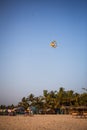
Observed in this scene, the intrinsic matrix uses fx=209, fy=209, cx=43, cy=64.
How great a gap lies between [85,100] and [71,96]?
440 centimetres

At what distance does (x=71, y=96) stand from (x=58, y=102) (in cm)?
387

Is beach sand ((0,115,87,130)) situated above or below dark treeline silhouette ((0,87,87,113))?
below

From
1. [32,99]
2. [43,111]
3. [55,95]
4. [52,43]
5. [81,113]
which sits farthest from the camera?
[32,99]

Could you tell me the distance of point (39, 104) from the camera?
51.5 m

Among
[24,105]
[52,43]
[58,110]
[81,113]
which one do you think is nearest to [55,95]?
[58,110]

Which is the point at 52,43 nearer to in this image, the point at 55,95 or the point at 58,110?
the point at 58,110

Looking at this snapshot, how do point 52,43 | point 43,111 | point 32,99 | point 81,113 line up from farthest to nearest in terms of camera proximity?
point 32,99 → point 43,111 → point 81,113 → point 52,43

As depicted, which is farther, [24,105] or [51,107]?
[24,105]

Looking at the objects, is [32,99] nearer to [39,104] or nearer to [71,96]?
[39,104]

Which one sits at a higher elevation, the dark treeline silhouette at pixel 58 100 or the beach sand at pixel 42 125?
the dark treeline silhouette at pixel 58 100

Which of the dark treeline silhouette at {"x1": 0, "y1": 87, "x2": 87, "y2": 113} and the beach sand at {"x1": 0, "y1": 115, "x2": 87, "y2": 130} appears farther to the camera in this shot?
the dark treeline silhouette at {"x1": 0, "y1": 87, "x2": 87, "y2": 113}

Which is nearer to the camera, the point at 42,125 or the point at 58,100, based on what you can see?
the point at 42,125

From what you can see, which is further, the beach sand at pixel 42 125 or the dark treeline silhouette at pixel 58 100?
the dark treeline silhouette at pixel 58 100

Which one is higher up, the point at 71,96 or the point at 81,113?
the point at 71,96
